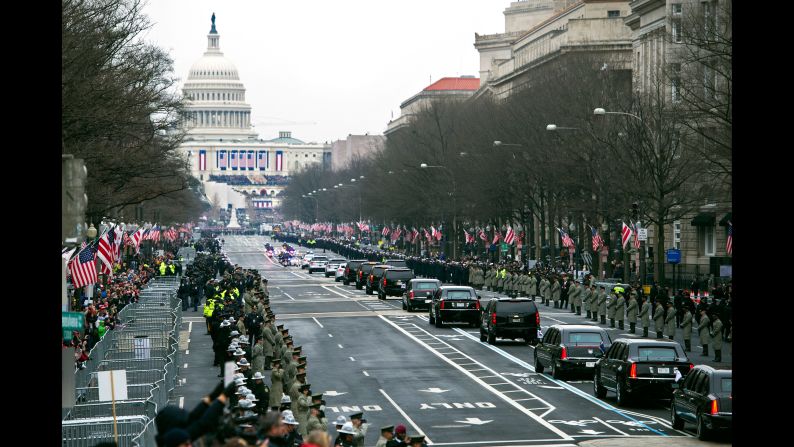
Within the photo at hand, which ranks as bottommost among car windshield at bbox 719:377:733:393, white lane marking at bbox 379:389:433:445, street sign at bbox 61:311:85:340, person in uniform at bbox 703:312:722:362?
white lane marking at bbox 379:389:433:445

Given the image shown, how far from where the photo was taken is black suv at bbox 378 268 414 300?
72562 millimetres

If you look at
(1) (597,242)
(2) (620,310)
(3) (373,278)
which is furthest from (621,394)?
(3) (373,278)

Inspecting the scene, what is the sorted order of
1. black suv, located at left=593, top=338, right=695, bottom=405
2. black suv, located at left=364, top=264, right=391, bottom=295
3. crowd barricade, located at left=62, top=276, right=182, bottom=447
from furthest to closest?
1. black suv, located at left=364, top=264, right=391, bottom=295
2. black suv, located at left=593, top=338, right=695, bottom=405
3. crowd barricade, located at left=62, top=276, right=182, bottom=447

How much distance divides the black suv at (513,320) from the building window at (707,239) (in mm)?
34741

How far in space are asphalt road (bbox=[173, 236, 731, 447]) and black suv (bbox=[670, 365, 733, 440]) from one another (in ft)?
1.63

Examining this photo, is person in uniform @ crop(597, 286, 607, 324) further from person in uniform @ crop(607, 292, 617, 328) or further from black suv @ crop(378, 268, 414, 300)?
black suv @ crop(378, 268, 414, 300)

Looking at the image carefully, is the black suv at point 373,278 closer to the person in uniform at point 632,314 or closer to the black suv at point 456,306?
the black suv at point 456,306

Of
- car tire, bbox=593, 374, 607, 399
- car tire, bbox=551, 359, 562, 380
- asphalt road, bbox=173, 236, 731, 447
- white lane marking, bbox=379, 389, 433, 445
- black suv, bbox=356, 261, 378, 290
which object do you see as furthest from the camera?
black suv, bbox=356, 261, 378, 290

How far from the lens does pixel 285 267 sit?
406 ft

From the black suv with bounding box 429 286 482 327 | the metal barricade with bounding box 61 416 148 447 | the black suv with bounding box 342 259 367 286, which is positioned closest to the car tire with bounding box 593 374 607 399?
the metal barricade with bounding box 61 416 148 447

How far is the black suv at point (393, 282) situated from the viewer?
2857 inches

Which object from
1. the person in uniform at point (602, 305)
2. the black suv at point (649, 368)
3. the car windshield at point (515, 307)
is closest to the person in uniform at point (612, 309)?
the person in uniform at point (602, 305)

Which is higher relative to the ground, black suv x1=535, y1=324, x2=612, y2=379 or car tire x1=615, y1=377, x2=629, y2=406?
black suv x1=535, y1=324, x2=612, y2=379

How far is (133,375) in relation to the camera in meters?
29.1
